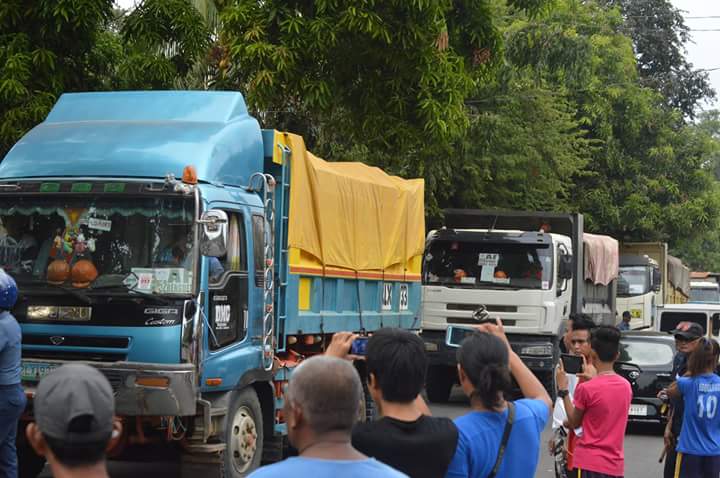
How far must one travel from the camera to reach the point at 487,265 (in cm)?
2003

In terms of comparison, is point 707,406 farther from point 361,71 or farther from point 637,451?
point 361,71

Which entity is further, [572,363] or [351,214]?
[351,214]

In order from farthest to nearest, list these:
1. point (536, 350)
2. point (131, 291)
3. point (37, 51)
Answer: point (536, 350), point (37, 51), point (131, 291)

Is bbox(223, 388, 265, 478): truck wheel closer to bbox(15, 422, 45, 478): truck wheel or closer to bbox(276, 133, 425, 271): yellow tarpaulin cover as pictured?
bbox(276, 133, 425, 271): yellow tarpaulin cover

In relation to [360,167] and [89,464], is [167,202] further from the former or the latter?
[89,464]

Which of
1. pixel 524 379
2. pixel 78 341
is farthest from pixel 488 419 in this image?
pixel 78 341

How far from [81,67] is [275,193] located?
14.6ft

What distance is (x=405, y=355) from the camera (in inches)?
166

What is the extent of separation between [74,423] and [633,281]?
29945mm

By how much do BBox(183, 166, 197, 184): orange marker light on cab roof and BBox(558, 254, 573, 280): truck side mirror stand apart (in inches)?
447

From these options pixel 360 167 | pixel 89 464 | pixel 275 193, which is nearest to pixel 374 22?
pixel 360 167

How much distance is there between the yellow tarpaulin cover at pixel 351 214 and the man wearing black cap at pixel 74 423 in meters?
8.31

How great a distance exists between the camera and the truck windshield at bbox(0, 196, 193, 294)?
9523mm

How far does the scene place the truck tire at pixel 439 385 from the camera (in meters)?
20.3
